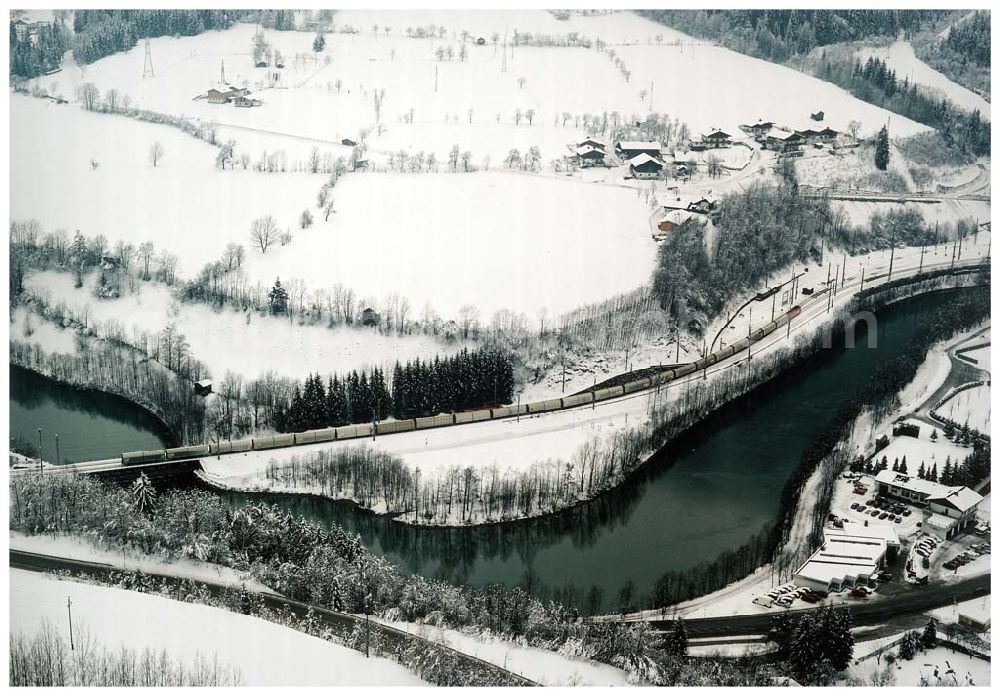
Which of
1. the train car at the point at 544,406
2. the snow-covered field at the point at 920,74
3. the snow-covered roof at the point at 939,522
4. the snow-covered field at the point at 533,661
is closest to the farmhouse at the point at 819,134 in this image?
the snow-covered field at the point at 920,74

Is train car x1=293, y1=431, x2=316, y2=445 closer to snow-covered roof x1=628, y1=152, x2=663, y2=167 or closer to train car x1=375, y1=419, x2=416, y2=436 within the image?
train car x1=375, y1=419, x2=416, y2=436

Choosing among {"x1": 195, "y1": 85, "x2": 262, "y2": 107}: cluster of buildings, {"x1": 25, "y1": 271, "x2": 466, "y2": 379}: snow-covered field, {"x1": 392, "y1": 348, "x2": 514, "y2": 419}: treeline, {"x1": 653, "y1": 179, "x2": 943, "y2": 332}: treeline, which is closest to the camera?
{"x1": 392, "y1": 348, "x2": 514, "y2": 419}: treeline

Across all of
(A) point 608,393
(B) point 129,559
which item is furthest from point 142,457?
(A) point 608,393

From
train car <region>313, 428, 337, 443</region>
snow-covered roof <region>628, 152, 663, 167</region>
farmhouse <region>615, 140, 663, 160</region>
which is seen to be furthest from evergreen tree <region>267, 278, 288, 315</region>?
farmhouse <region>615, 140, 663, 160</region>

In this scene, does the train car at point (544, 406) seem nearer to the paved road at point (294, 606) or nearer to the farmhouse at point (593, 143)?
the paved road at point (294, 606)

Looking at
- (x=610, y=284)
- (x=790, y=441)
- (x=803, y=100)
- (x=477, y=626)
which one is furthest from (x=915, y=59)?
(x=477, y=626)

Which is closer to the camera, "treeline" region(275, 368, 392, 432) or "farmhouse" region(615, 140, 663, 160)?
"treeline" region(275, 368, 392, 432)
